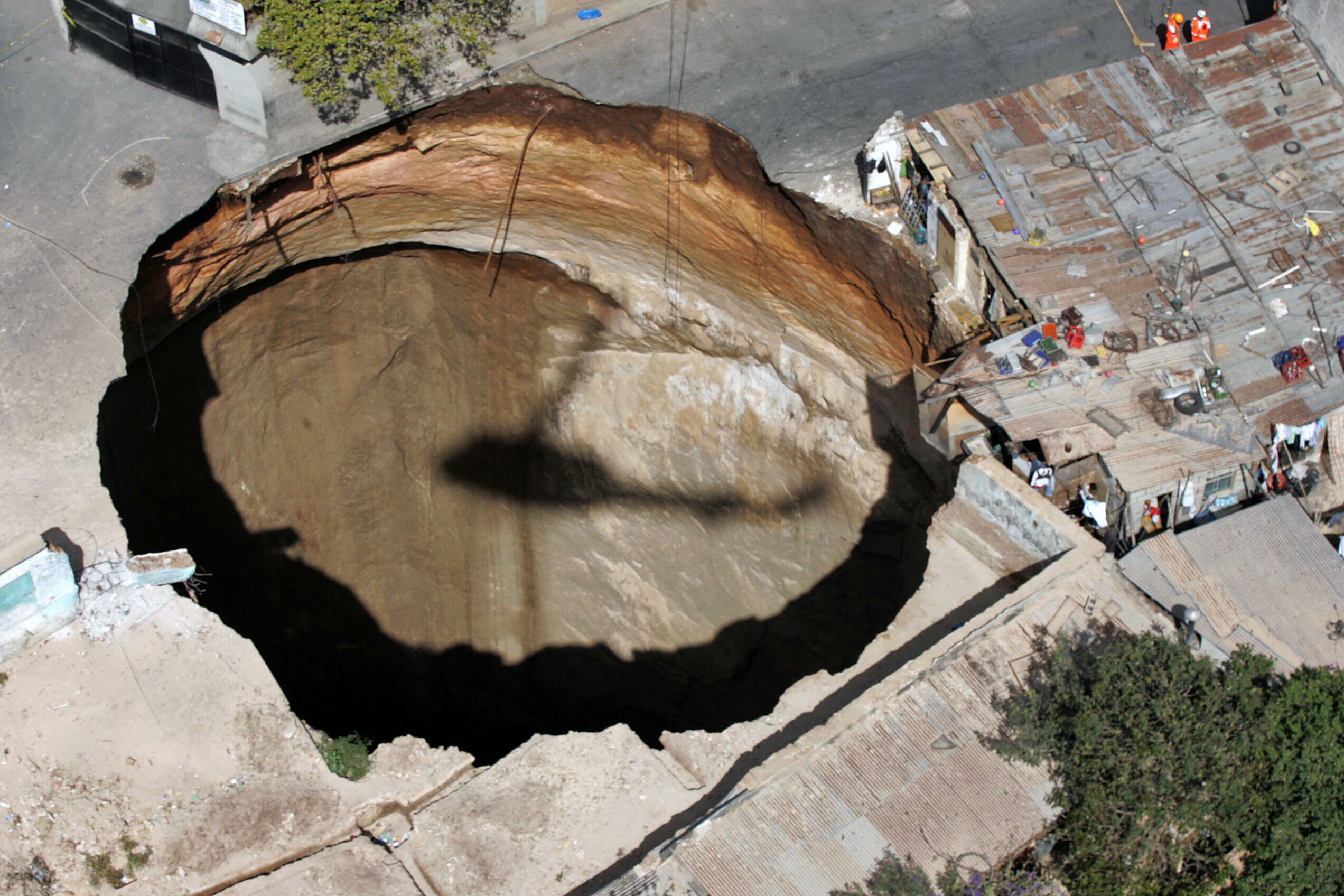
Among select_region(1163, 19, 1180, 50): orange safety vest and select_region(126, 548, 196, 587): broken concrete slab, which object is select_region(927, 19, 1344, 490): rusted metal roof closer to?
select_region(1163, 19, 1180, 50): orange safety vest

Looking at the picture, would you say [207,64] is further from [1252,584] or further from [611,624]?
[1252,584]

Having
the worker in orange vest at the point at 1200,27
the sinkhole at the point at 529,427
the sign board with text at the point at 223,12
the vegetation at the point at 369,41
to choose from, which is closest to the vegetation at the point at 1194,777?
the sinkhole at the point at 529,427

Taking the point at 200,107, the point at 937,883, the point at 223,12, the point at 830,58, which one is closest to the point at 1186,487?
the point at 937,883

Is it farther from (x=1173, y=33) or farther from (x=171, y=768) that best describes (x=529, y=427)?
(x=1173, y=33)

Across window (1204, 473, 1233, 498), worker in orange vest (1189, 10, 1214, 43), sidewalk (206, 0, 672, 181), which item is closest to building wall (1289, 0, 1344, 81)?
worker in orange vest (1189, 10, 1214, 43)

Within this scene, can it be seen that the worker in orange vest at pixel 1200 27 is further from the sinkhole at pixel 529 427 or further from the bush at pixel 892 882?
the bush at pixel 892 882

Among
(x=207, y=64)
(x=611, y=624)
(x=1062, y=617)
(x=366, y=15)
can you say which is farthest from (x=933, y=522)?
(x=207, y=64)
